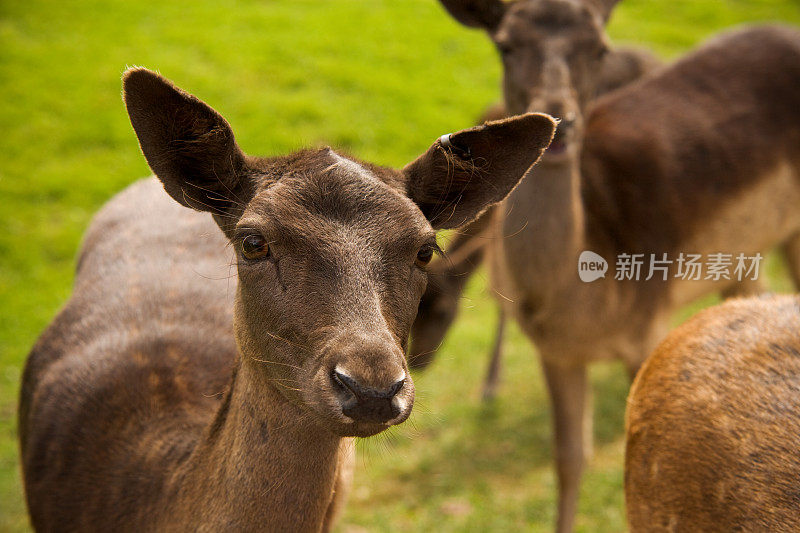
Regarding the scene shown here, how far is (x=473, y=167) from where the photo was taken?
8.38 ft

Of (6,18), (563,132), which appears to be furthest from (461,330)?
(6,18)

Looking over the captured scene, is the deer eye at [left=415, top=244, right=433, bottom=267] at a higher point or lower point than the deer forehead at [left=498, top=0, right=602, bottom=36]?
higher

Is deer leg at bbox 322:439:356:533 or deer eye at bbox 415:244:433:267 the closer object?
deer eye at bbox 415:244:433:267

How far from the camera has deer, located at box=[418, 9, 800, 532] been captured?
4.26m

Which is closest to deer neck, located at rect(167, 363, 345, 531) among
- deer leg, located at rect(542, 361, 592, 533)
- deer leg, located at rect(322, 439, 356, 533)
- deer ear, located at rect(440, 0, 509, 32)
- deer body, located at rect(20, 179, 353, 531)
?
deer body, located at rect(20, 179, 353, 531)

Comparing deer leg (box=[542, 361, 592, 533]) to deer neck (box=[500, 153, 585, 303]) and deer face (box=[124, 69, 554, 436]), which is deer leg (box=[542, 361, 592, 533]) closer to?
deer neck (box=[500, 153, 585, 303])

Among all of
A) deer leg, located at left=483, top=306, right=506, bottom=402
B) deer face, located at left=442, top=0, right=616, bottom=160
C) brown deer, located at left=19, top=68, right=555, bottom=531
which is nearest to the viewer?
brown deer, located at left=19, top=68, right=555, bottom=531

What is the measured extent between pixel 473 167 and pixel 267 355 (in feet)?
3.04

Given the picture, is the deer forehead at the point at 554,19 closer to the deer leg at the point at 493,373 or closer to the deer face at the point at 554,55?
the deer face at the point at 554,55

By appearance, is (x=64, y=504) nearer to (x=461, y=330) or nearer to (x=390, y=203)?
(x=390, y=203)

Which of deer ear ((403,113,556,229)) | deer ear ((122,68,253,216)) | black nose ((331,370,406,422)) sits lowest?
black nose ((331,370,406,422))

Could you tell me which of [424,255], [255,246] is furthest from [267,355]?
[424,255]

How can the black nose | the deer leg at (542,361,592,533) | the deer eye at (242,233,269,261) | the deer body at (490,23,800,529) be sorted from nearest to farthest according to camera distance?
the black nose → the deer eye at (242,233,269,261) → the deer body at (490,23,800,529) → the deer leg at (542,361,592,533)

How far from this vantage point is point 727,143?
5160 mm
